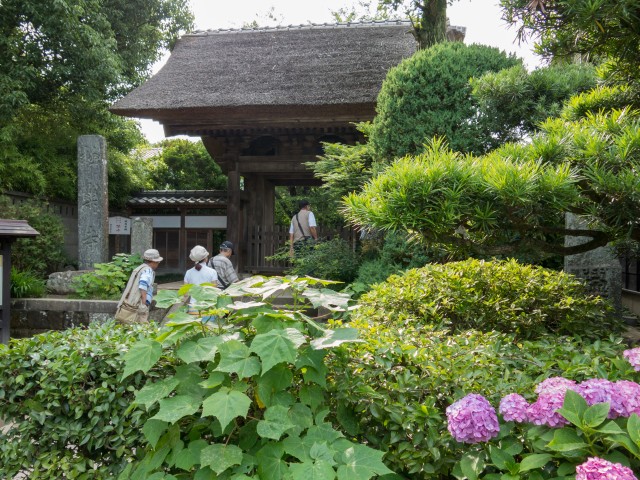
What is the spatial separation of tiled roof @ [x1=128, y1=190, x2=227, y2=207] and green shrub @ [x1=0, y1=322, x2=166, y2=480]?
435 inches

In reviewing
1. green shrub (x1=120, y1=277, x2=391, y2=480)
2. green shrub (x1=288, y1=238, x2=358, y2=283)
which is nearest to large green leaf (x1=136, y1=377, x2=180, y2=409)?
green shrub (x1=120, y1=277, x2=391, y2=480)

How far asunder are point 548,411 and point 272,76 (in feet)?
29.3

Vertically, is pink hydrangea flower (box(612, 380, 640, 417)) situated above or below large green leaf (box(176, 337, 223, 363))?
below

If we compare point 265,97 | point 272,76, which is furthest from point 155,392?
point 272,76

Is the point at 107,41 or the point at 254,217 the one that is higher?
the point at 107,41

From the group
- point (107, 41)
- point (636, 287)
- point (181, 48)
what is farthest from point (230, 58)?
point (636, 287)

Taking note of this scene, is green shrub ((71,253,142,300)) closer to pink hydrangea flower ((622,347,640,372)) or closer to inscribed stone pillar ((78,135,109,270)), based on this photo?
inscribed stone pillar ((78,135,109,270))

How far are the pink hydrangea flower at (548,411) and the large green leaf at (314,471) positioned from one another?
2.12ft

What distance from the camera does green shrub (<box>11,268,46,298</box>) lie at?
308 inches

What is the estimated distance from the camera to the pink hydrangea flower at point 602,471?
1432 millimetres

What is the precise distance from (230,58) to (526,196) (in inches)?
394

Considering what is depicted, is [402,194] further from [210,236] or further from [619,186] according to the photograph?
[210,236]

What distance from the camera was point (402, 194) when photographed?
2168 mm

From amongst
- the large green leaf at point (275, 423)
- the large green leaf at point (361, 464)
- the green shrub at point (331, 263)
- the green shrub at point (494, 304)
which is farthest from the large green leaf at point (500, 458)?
the green shrub at point (331, 263)
